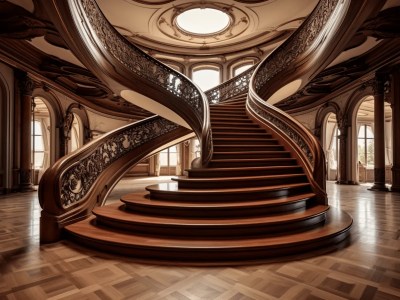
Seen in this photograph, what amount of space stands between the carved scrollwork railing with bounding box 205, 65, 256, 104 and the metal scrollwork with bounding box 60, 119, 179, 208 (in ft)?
8.69

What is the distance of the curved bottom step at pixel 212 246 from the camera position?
2.21 meters

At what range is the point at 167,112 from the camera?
21.5 feet

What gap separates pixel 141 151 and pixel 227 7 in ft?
19.1

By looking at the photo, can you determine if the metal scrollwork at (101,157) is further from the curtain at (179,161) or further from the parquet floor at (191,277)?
the curtain at (179,161)

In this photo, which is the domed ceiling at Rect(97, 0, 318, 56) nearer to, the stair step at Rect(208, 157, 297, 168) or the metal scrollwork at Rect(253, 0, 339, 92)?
the metal scrollwork at Rect(253, 0, 339, 92)

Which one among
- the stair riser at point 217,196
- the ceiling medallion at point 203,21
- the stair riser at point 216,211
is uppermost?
the ceiling medallion at point 203,21

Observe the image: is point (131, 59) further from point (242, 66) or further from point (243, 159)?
point (242, 66)

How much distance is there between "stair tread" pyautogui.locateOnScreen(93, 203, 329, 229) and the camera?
2.53m

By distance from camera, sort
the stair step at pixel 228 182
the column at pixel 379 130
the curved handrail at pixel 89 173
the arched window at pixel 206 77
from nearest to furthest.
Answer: the curved handrail at pixel 89 173 → the stair step at pixel 228 182 → the column at pixel 379 130 → the arched window at pixel 206 77

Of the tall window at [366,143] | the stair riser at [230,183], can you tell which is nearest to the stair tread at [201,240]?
the stair riser at [230,183]

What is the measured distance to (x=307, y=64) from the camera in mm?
5793

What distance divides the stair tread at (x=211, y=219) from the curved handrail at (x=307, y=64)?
82 centimetres

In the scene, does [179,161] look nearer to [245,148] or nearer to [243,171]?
[245,148]

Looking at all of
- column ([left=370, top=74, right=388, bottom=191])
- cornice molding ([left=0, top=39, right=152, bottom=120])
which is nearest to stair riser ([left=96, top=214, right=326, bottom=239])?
column ([left=370, top=74, right=388, bottom=191])
